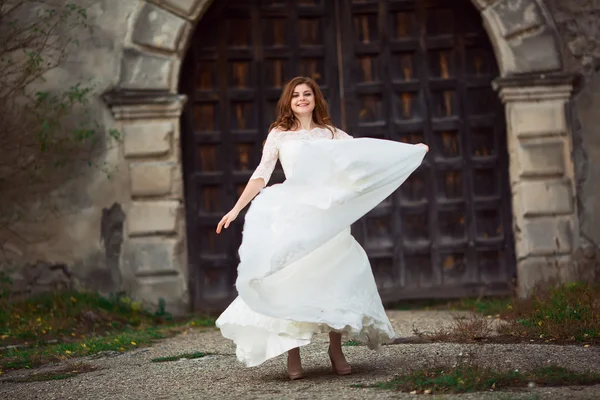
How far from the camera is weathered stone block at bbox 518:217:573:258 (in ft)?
25.3

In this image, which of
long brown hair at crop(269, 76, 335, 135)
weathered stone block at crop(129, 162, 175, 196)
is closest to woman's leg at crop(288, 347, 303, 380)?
Answer: long brown hair at crop(269, 76, 335, 135)

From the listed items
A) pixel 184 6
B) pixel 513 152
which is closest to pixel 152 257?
pixel 184 6

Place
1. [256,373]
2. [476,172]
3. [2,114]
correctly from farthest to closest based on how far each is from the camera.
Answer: [476,172] → [2,114] → [256,373]

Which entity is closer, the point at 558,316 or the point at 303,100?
the point at 303,100

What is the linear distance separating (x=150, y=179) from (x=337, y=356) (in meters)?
3.89

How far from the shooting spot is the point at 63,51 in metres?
7.81

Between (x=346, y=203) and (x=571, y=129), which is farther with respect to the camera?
(x=571, y=129)

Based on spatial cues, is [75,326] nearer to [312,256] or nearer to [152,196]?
[152,196]

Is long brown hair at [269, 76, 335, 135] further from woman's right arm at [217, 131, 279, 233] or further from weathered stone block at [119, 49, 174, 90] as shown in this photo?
weathered stone block at [119, 49, 174, 90]

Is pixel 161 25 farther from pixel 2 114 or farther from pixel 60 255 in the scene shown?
pixel 60 255

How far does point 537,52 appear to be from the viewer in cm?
778

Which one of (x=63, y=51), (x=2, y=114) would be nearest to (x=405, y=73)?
(x=63, y=51)

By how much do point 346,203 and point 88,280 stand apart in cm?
421

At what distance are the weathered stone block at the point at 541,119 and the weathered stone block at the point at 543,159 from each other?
10 cm
